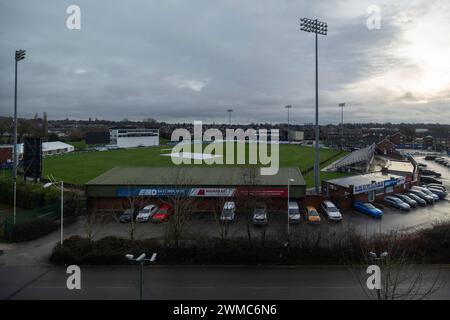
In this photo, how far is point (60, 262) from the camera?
15.0 metres

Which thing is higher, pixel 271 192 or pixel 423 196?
pixel 271 192

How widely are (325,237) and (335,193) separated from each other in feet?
32.3

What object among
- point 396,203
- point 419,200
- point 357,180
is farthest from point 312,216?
point 419,200

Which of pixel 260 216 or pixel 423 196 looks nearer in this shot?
pixel 260 216

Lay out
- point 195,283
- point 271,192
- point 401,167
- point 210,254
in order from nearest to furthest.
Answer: point 195,283
point 210,254
point 271,192
point 401,167

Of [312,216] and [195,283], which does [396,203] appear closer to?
[312,216]

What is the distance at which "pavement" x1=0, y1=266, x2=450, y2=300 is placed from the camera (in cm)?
1191

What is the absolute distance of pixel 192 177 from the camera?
84.7 ft

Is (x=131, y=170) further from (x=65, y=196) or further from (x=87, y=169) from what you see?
(x=87, y=169)

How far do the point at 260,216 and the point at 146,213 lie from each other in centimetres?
731

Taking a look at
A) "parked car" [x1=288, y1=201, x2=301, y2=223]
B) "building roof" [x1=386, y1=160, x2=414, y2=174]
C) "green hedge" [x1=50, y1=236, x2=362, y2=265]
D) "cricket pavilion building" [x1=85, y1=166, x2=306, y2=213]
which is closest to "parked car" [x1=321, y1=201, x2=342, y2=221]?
"cricket pavilion building" [x1=85, y1=166, x2=306, y2=213]

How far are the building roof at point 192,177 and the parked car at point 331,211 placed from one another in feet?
6.65

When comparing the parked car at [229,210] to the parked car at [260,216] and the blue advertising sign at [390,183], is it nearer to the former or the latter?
the parked car at [260,216]
